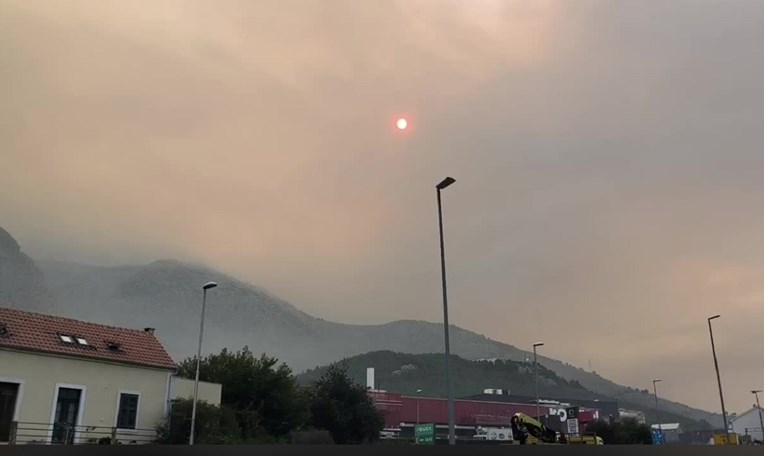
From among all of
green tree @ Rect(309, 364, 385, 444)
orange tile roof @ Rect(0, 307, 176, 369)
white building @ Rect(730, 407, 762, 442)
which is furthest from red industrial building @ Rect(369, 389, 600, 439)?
orange tile roof @ Rect(0, 307, 176, 369)

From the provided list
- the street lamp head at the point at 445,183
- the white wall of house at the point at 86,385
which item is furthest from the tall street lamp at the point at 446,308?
the white wall of house at the point at 86,385

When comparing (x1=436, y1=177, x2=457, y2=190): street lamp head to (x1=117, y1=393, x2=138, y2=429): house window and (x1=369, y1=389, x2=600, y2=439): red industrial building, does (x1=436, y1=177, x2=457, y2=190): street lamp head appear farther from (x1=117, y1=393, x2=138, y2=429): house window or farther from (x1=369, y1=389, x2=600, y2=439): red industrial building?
(x1=369, y1=389, x2=600, y2=439): red industrial building

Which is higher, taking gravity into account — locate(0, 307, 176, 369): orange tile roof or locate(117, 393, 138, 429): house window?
locate(0, 307, 176, 369): orange tile roof

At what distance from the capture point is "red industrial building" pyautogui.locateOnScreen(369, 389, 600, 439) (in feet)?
219

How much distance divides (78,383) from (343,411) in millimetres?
20728

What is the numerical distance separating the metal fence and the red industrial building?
1340 inches

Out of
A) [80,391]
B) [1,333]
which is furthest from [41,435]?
[1,333]

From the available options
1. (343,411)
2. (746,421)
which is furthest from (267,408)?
(746,421)

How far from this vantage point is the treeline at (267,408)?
1283 inches

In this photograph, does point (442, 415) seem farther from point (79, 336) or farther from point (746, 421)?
point (79, 336)

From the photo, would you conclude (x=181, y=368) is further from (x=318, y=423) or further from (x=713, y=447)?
(x=713, y=447)

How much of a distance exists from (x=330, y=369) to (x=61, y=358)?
22.8m

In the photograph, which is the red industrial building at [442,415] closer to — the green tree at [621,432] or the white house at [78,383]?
the green tree at [621,432]

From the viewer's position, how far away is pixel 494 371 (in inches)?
7746
